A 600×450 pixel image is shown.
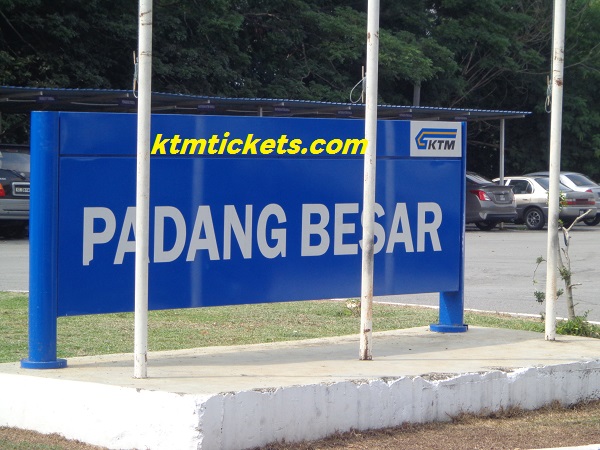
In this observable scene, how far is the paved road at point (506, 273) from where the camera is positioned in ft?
43.1

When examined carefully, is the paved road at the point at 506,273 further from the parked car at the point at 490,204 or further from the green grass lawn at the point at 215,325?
the parked car at the point at 490,204

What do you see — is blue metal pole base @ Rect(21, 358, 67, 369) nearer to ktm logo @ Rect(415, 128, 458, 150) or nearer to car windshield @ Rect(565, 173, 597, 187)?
ktm logo @ Rect(415, 128, 458, 150)

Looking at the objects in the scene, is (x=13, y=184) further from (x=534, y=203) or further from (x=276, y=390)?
(x=276, y=390)

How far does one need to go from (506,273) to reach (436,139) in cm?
836

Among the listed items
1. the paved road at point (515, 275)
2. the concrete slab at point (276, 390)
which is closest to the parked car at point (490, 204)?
the paved road at point (515, 275)

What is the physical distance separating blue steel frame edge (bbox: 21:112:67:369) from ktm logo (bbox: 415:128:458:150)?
130 inches

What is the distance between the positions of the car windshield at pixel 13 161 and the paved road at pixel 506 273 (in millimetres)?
1625

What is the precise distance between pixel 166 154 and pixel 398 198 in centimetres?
226

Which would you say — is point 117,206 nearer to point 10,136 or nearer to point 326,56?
point 10,136

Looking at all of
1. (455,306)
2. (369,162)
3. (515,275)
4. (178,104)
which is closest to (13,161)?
(178,104)

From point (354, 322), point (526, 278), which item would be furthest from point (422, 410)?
point (526, 278)

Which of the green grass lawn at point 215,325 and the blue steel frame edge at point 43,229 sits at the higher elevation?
the blue steel frame edge at point 43,229

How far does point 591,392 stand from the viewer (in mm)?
7543

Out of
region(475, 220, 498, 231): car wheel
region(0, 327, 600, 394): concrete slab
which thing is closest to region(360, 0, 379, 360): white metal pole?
region(0, 327, 600, 394): concrete slab
